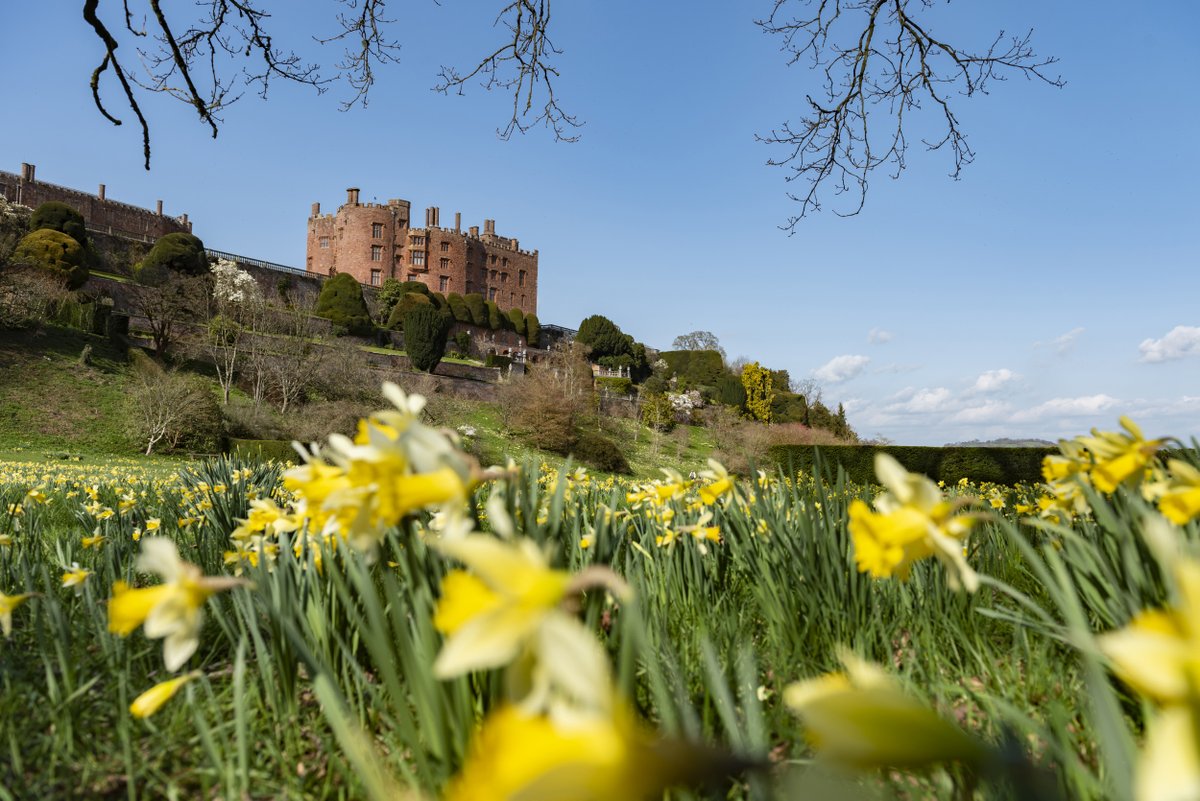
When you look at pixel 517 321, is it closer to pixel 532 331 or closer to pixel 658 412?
pixel 532 331

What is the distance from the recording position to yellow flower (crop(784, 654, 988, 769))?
1.32 feet

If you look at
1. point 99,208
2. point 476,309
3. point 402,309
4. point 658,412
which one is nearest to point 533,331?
point 476,309

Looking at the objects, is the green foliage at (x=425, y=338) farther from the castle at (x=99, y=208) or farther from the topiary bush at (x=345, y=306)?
the castle at (x=99, y=208)

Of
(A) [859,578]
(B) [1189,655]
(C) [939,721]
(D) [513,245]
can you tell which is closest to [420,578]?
(C) [939,721]

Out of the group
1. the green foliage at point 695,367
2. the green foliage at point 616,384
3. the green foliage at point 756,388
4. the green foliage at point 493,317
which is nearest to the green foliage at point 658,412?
the green foliage at point 616,384

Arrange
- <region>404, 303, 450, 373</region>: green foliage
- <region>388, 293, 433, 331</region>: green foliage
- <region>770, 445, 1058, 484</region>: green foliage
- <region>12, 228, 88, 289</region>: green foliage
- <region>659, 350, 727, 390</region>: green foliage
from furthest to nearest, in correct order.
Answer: <region>659, 350, 727, 390</region>: green foliage, <region>388, 293, 433, 331</region>: green foliage, <region>404, 303, 450, 373</region>: green foliage, <region>12, 228, 88, 289</region>: green foliage, <region>770, 445, 1058, 484</region>: green foliage

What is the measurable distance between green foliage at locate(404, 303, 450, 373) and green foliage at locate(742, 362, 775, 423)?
16302 millimetres

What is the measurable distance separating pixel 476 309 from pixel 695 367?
1487 centimetres

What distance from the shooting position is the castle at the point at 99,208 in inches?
1255

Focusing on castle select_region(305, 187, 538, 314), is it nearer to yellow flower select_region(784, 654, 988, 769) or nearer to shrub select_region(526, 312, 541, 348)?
shrub select_region(526, 312, 541, 348)

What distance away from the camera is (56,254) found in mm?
22875

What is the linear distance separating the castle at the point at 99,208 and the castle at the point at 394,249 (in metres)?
8.69

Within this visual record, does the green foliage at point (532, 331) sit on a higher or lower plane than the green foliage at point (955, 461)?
higher

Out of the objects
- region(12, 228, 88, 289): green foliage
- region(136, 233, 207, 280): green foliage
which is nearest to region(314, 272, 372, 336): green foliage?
region(136, 233, 207, 280): green foliage
